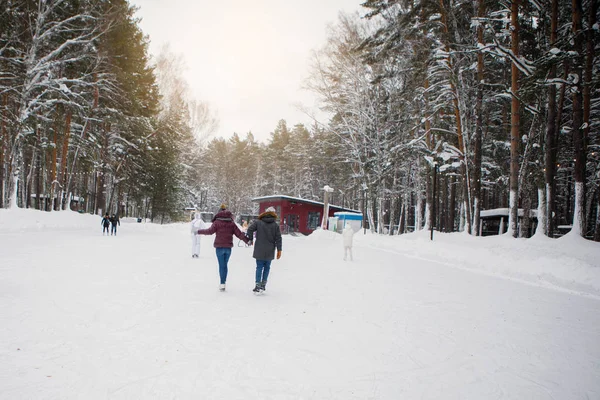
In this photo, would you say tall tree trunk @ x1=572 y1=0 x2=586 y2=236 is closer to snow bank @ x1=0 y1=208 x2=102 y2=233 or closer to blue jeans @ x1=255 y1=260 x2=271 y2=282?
blue jeans @ x1=255 y1=260 x2=271 y2=282

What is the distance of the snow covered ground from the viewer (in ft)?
9.61

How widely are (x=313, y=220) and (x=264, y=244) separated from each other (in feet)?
106

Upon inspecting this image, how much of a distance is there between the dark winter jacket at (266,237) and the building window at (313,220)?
31.3 meters

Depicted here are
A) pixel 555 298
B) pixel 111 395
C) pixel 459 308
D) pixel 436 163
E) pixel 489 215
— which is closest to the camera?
pixel 111 395

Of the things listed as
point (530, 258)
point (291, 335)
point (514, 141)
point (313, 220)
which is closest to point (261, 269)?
point (291, 335)

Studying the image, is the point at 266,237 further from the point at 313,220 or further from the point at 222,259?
the point at 313,220

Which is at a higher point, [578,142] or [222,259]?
[578,142]

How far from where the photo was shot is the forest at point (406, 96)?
12.1 m

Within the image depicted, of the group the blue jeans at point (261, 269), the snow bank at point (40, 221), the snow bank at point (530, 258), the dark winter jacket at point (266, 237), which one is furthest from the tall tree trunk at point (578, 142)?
the snow bank at point (40, 221)

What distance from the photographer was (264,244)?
6445 mm

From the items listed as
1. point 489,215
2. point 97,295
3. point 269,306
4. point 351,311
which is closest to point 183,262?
point 97,295

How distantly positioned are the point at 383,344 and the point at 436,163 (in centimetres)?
1462

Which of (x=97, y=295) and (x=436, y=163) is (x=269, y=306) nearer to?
(x=97, y=295)

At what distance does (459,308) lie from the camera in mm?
5816
